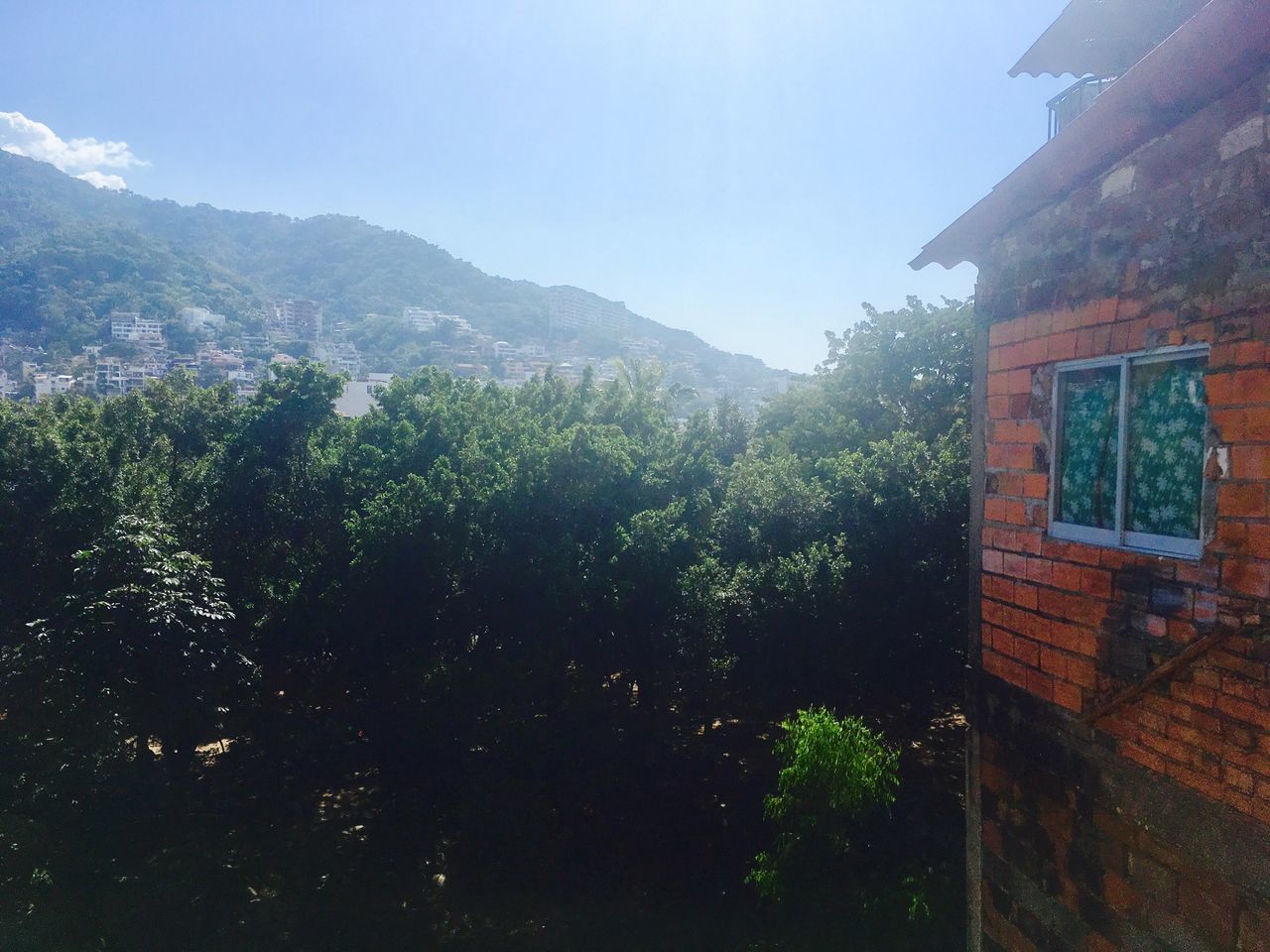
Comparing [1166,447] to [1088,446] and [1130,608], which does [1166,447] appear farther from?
[1130,608]

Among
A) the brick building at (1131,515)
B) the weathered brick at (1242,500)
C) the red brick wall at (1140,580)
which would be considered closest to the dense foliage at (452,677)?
the brick building at (1131,515)

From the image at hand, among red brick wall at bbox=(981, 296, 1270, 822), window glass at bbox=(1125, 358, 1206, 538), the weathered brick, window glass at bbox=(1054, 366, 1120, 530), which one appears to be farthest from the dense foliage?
the weathered brick

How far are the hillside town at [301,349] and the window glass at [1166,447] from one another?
56.7 meters

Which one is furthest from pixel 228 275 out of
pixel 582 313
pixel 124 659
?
pixel 124 659

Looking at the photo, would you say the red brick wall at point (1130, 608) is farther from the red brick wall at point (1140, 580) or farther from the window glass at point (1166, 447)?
the window glass at point (1166, 447)

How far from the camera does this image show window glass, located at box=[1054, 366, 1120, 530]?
3314 millimetres

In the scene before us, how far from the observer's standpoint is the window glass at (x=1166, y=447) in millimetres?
2939

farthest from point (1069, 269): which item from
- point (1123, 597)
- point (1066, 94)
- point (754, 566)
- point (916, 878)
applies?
point (754, 566)

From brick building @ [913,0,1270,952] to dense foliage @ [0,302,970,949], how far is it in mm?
4781

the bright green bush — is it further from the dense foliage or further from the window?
the window

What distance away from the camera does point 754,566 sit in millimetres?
12195

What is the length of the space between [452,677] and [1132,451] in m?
9.32

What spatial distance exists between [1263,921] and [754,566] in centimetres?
949

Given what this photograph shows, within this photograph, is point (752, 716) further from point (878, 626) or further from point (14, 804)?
point (14, 804)
